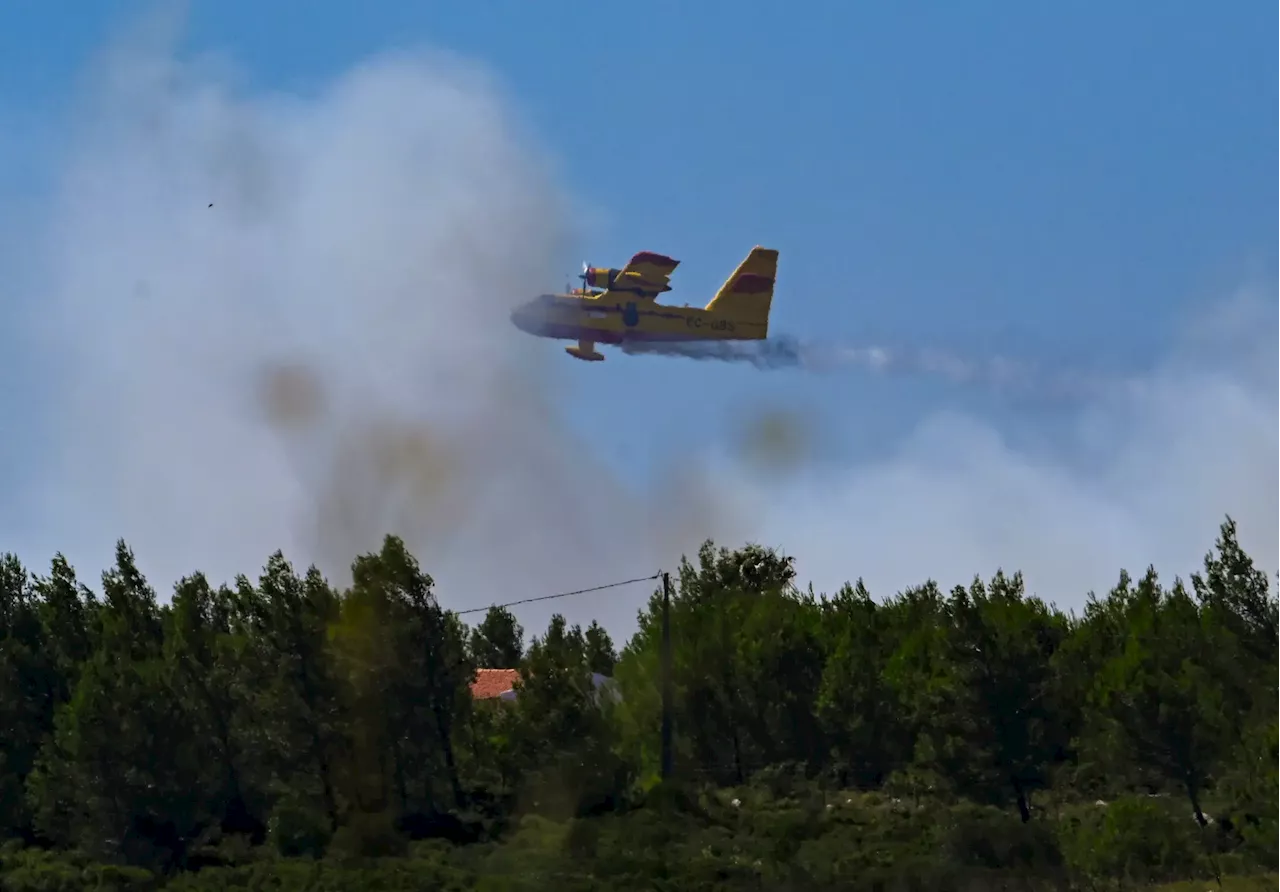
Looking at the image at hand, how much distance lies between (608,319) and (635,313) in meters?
1.29

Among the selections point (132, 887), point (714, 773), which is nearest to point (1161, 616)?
point (714, 773)

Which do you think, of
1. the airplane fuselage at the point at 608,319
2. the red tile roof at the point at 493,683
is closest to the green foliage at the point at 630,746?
the airplane fuselage at the point at 608,319

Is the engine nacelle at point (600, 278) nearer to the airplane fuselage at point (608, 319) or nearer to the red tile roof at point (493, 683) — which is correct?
the airplane fuselage at point (608, 319)

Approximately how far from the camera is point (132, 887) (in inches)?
1998

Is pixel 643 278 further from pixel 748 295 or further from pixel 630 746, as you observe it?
pixel 630 746

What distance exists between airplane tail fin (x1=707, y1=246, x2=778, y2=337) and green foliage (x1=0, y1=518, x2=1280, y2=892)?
13.6m

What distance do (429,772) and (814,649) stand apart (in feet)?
60.5

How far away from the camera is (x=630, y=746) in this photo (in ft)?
221

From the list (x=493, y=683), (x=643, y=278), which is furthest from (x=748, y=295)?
(x=493, y=683)

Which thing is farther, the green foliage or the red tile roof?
the red tile roof

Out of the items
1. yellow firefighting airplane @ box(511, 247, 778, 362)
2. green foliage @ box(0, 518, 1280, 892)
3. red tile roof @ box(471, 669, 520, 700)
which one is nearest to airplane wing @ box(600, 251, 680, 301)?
yellow firefighting airplane @ box(511, 247, 778, 362)

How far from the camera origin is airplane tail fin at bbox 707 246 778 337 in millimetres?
68938

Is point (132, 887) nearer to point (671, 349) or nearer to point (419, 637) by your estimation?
point (419, 637)

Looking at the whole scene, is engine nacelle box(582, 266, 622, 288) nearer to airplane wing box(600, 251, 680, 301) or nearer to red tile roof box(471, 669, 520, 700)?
airplane wing box(600, 251, 680, 301)
